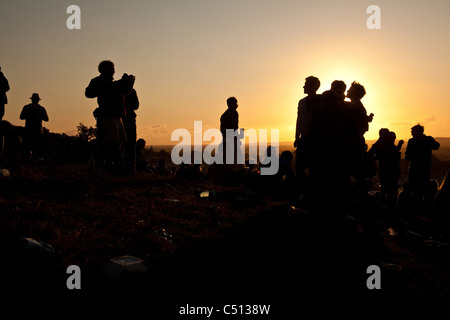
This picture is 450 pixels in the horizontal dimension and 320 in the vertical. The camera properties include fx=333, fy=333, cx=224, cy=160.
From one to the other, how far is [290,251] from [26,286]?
2527mm

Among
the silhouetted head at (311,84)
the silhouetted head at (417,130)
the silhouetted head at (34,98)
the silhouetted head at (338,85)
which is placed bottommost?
the silhouetted head at (417,130)

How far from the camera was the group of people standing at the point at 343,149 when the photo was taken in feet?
16.5

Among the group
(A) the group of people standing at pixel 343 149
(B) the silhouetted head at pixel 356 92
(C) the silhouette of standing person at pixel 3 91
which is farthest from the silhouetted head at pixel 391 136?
(C) the silhouette of standing person at pixel 3 91

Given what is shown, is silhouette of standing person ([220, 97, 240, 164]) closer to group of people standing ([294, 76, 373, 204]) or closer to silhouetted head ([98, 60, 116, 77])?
silhouetted head ([98, 60, 116, 77])

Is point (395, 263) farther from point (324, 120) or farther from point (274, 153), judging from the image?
point (274, 153)

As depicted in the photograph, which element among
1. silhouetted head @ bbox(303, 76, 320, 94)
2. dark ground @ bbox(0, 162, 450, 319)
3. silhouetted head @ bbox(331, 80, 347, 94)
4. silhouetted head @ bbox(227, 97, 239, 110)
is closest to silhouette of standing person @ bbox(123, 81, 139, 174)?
dark ground @ bbox(0, 162, 450, 319)

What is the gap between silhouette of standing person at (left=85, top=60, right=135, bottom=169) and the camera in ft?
20.4

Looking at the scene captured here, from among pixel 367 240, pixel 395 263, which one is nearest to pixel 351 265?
pixel 395 263

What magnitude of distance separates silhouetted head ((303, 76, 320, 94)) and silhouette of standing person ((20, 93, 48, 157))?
7299 mm

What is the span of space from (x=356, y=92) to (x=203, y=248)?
428 centimetres

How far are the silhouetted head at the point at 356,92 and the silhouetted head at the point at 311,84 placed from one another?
2.19 feet

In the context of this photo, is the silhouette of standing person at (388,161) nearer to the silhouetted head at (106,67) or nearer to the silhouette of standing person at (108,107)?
the silhouette of standing person at (108,107)

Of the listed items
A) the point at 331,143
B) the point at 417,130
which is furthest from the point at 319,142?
the point at 417,130

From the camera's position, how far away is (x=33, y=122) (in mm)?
9188
